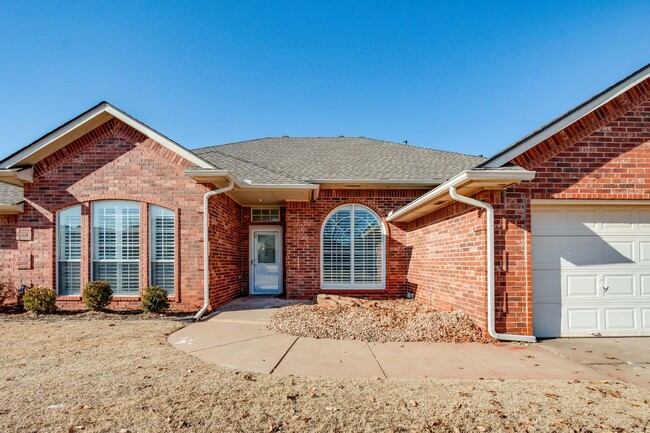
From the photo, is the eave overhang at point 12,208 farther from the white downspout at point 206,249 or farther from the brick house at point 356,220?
the white downspout at point 206,249

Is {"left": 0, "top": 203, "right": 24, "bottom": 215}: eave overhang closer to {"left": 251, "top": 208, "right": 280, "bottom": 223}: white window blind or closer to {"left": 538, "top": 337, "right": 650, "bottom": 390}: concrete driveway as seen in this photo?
{"left": 251, "top": 208, "right": 280, "bottom": 223}: white window blind

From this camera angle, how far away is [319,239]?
1091cm

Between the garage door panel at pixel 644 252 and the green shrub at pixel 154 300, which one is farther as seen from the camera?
the green shrub at pixel 154 300

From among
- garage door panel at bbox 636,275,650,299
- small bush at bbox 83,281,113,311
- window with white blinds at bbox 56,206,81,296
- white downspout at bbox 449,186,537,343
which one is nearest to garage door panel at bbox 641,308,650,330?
garage door panel at bbox 636,275,650,299

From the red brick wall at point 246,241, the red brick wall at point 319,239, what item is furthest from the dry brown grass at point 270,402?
the red brick wall at point 246,241

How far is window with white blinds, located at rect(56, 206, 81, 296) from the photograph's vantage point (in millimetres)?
8789

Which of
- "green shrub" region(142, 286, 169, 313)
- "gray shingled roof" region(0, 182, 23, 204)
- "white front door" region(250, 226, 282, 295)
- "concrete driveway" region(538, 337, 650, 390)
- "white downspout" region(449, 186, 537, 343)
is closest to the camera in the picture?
"concrete driveway" region(538, 337, 650, 390)

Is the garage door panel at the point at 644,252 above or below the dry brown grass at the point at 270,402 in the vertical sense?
above

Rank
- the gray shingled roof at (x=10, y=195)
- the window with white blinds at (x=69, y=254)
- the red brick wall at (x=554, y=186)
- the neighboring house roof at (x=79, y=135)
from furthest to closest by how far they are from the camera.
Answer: the gray shingled roof at (x=10, y=195) < the window with white blinds at (x=69, y=254) < the neighboring house roof at (x=79, y=135) < the red brick wall at (x=554, y=186)

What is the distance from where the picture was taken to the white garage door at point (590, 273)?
643 cm

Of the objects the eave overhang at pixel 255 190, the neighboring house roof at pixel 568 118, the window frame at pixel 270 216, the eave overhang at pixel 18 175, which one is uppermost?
the neighboring house roof at pixel 568 118

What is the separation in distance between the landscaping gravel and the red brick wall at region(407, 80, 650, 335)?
1.24 ft

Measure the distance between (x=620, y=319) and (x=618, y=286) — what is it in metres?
0.58

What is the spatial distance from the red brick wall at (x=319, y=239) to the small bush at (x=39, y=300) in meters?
5.65
